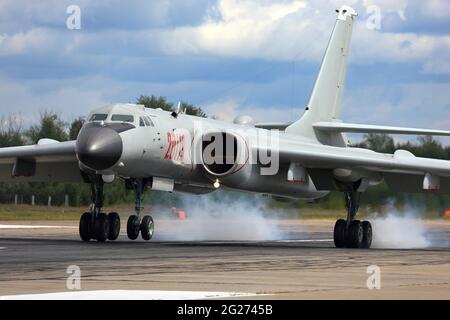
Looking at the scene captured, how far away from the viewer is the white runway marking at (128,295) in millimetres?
12086

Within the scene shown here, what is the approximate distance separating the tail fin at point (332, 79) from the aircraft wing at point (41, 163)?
6.61m

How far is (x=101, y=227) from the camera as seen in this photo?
26.5 m

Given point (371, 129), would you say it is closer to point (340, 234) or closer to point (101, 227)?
point (340, 234)

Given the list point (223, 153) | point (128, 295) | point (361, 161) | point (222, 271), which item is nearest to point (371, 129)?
point (361, 161)

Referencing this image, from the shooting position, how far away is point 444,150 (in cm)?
3962

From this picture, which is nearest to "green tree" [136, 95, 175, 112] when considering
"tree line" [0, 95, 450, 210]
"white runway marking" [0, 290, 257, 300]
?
"tree line" [0, 95, 450, 210]

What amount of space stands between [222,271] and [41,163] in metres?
14.5

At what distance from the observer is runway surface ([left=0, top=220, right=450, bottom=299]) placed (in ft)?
43.3

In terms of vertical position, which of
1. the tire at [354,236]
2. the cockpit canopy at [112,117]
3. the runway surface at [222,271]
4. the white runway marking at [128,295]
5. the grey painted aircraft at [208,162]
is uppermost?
the cockpit canopy at [112,117]

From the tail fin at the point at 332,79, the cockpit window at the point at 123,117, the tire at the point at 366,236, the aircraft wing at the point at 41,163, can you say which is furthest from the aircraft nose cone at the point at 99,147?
the tail fin at the point at 332,79

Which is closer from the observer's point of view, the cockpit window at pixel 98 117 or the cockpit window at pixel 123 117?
the cockpit window at pixel 98 117

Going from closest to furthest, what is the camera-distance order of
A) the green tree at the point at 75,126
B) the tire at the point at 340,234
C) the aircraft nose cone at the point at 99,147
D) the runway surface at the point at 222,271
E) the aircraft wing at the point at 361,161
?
1. the runway surface at the point at 222,271
2. the aircraft nose cone at the point at 99,147
3. the aircraft wing at the point at 361,161
4. the tire at the point at 340,234
5. the green tree at the point at 75,126

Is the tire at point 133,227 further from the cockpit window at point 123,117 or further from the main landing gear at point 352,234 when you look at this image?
the main landing gear at point 352,234
